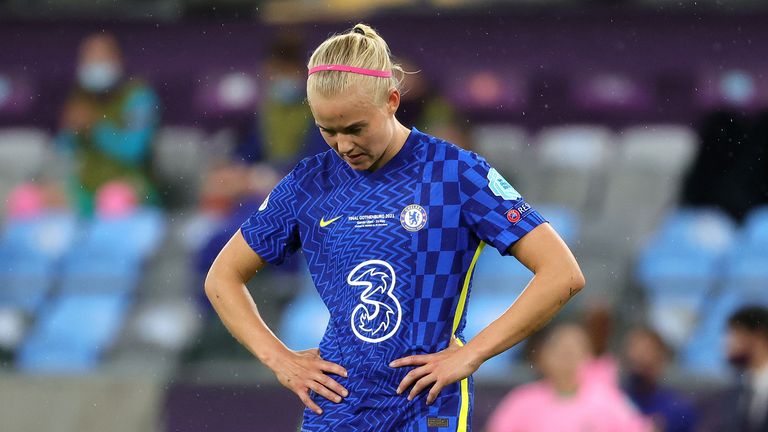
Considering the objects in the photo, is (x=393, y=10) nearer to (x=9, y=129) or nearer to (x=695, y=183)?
(x=695, y=183)

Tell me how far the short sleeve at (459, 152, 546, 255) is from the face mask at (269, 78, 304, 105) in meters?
4.26

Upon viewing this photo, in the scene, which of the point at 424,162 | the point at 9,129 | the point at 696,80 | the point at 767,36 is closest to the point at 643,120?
the point at 696,80

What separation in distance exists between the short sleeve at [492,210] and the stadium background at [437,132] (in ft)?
13.3

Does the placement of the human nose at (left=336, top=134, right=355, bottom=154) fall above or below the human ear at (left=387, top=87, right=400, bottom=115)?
below

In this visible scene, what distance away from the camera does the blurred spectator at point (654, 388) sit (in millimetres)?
7289

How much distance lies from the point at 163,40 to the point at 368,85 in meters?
8.62

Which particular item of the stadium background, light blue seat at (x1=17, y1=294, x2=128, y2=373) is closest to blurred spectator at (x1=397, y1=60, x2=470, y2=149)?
the stadium background

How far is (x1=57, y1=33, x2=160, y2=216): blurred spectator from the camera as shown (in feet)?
32.8

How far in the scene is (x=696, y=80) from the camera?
10.4 m

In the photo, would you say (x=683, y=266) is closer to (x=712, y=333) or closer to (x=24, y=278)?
(x=712, y=333)

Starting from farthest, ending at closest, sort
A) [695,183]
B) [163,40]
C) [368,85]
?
[163,40] → [695,183] → [368,85]

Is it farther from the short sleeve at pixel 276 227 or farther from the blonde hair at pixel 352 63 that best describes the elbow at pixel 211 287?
the blonde hair at pixel 352 63

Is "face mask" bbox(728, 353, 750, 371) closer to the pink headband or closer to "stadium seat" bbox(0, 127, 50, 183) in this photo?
the pink headband

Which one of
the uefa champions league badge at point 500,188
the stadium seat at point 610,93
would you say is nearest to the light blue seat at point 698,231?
the stadium seat at point 610,93
